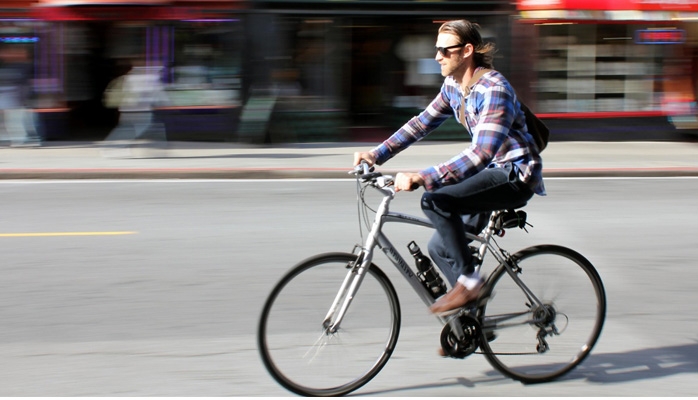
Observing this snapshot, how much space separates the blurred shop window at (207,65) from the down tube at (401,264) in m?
12.8

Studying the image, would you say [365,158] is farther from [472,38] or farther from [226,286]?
[226,286]

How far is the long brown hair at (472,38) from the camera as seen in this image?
4121 mm

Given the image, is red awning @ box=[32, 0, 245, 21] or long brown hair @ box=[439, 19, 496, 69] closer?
long brown hair @ box=[439, 19, 496, 69]

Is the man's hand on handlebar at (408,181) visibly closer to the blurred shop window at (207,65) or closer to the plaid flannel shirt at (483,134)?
the plaid flannel shirt at (483,134)

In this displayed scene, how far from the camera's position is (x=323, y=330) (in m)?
4.19

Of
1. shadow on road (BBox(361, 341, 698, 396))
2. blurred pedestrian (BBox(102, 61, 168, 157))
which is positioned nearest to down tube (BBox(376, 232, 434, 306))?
shadow on road (BBox(361, 341, 698, 396))

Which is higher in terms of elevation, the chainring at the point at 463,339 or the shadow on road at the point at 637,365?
the chainring at the point at 463,339

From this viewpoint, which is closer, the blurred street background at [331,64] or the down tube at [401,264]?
the down tube at [401,264]

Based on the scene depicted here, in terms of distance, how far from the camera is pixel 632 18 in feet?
55.8

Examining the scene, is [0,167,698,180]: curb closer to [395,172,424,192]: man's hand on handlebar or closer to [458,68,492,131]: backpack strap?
[458,68,492,131]: backpack strap

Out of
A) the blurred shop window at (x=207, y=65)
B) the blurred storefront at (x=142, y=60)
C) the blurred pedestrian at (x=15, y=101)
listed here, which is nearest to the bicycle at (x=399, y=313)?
the blurred pedestrian at (x=15, y=101)

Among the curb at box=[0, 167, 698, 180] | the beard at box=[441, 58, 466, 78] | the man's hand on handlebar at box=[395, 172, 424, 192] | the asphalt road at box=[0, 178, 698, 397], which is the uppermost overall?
the beard at box=[441, 58, 466, 78]

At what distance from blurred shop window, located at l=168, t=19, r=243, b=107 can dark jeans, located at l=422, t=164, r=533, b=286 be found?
42.1 feet

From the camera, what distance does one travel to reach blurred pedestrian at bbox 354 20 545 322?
4.00 m
